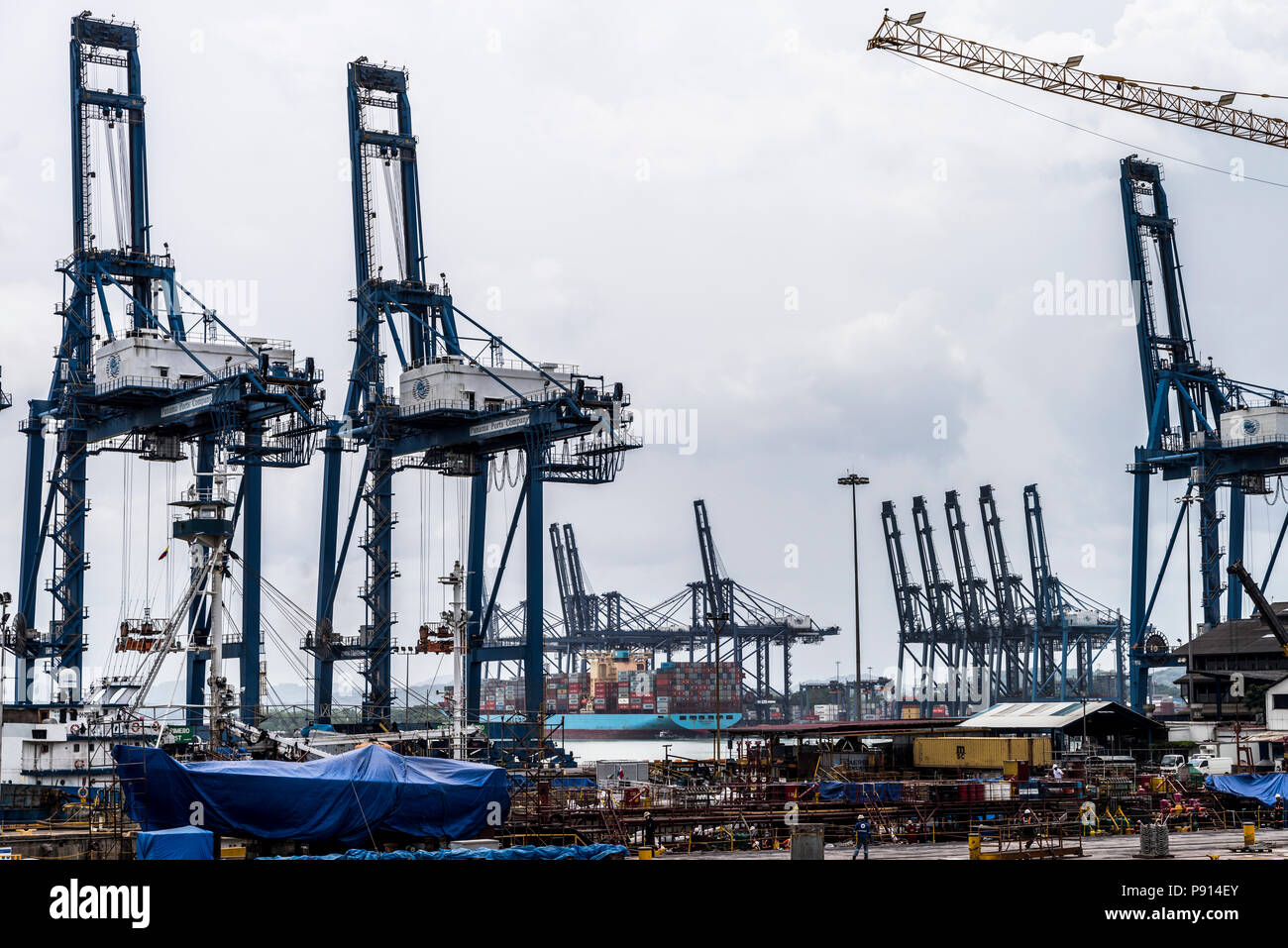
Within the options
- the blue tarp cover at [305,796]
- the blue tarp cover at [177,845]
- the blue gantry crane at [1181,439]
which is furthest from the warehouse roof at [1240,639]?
the blue tarp cover at [177,845]

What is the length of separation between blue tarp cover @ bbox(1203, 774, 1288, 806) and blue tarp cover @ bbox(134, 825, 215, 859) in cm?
3538

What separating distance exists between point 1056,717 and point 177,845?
4814 cm

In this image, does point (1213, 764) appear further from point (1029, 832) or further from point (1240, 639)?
point (1240, 639)

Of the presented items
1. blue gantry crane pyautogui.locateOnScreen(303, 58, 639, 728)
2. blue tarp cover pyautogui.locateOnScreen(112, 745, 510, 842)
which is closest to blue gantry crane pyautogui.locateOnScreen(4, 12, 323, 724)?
blue gantry crane pyautogui.locateOnScreen(303, 58, 639, 728)

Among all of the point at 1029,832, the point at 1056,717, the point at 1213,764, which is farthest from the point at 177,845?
the point at 1056,717

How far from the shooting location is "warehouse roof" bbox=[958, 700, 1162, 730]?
68750mm

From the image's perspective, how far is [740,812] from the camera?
47.1 meters

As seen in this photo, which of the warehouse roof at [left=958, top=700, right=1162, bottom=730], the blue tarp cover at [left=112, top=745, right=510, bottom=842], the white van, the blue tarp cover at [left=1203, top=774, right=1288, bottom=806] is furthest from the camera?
the warehouse roof at [left=958, top=700, right=1162, bottom=730]

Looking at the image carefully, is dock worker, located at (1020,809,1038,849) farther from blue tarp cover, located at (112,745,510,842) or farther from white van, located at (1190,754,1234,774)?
white van, located at (1190,754,1234,774)

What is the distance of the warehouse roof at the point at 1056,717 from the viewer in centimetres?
6875

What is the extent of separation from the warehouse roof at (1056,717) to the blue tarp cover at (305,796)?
1406 inches
